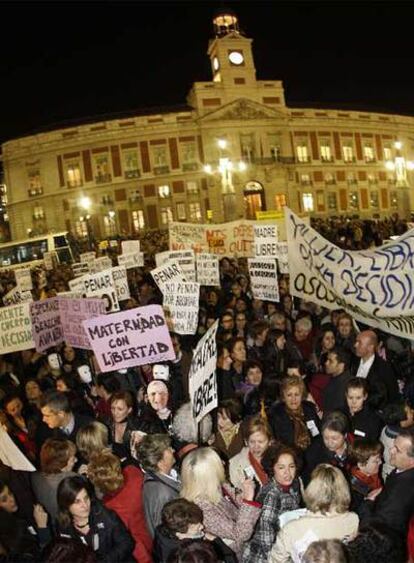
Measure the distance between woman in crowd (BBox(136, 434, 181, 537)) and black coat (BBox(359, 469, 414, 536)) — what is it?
51.8 inches

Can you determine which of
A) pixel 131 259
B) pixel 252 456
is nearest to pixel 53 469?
pixel 252 456

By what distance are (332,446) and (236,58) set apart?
5453 centimetres

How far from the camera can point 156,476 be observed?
3.94 m

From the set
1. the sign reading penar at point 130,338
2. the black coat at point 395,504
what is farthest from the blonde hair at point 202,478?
the sign reading penar at point 130,338

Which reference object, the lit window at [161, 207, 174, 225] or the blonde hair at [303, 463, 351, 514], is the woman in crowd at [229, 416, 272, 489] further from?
the lit window at [161, 207, 174, 225]

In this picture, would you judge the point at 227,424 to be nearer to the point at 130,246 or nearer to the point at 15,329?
the point at 15,329

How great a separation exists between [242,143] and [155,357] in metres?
48.6

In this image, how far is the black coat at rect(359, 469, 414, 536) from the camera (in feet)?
11.3

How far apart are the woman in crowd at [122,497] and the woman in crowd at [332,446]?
141 centimetres

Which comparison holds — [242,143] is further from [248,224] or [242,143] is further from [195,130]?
[248,224]

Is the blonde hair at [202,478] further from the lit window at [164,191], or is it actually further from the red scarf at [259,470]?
the lit window at [164,191]

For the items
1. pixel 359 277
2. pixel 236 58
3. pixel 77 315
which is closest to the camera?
pixel 359 277

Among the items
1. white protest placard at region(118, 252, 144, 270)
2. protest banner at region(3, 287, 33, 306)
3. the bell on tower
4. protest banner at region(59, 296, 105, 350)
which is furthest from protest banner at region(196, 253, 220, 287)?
the bell on tower

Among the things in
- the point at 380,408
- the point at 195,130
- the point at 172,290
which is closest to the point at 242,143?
the point at 195,130
